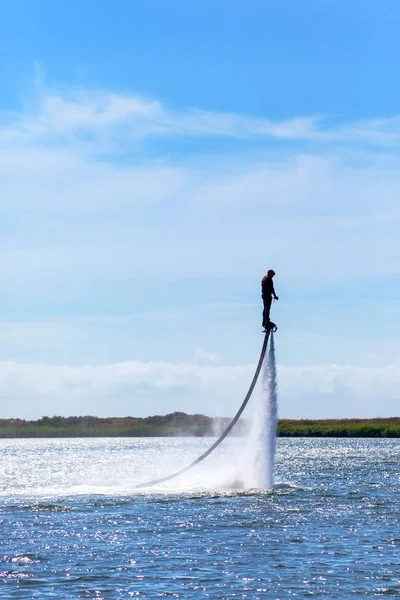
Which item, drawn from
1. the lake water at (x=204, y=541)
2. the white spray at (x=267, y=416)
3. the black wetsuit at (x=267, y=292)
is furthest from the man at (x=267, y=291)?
the lake water at (x=204, y=541)

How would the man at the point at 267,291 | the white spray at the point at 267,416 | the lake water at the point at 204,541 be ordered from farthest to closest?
the white spray at the point at 267,416 < the man at the point at 267,291 < the lake water at the point at 204,541

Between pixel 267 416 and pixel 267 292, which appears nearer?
pixel 267 292

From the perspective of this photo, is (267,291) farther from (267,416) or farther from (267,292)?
(267,416)

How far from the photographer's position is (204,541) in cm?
2772

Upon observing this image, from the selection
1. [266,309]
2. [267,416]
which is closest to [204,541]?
[266,309]

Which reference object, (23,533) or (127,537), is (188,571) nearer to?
(127,537)

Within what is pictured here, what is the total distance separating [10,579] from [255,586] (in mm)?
6004

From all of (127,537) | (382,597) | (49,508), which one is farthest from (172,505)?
(382,597)

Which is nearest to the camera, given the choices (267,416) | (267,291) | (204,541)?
→ (204,541)

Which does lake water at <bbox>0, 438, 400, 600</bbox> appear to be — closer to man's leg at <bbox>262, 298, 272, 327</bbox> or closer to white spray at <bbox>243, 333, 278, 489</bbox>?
white spray at <bbox>243, 333, 278, 489</bbox>

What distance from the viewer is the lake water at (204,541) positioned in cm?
2139

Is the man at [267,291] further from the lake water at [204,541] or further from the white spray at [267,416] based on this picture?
the lake water at [204,541]

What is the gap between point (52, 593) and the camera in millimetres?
20625

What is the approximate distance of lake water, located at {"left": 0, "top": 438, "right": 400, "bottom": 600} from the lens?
842 inches
